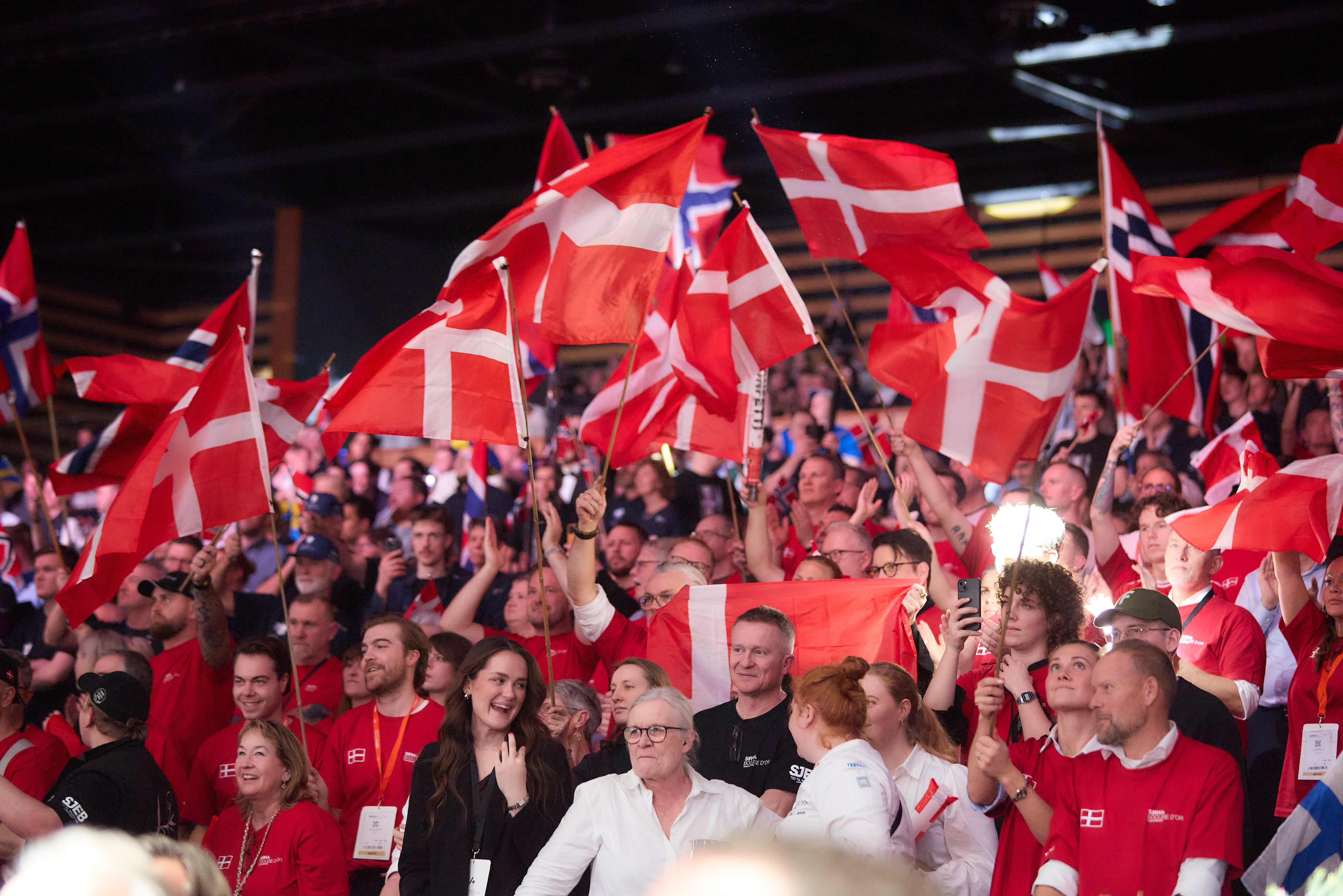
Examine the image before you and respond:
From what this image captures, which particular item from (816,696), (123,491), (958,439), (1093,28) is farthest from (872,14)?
(816,696)

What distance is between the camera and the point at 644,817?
4.23m

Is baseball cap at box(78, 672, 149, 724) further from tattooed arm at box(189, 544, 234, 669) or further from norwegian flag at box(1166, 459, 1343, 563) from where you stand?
norwegian flag at box(1166, 459, 1343, 563)

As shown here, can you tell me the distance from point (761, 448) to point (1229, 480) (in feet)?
7.43

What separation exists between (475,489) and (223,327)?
1857 millimetres

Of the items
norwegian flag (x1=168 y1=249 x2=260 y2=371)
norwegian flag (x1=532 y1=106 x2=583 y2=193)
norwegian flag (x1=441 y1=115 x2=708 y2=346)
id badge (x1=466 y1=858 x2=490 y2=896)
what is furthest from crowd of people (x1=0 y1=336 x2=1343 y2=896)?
norwegian flag (x1=532 y1=106 x2=583 y2=193)

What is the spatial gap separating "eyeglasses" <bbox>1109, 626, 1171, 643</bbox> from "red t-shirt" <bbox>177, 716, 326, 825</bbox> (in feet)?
10.8

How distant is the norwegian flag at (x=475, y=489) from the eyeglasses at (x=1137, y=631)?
4.46 m

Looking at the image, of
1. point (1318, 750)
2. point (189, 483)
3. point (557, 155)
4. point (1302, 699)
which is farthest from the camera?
point (557, 155)

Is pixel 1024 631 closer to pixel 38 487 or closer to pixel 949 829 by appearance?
pixel 949 829

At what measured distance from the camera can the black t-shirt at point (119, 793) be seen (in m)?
4.97

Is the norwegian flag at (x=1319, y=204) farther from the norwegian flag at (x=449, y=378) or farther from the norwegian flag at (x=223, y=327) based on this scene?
the norwegian flag at (x=223, y=327)

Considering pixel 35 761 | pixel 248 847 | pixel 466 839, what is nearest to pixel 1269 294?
pixel 466 839

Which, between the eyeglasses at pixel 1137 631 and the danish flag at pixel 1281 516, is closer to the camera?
the eyeglasses at pixel 1137 631

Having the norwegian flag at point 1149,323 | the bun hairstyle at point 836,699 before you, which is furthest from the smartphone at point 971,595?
the norwegian flag at point 1149,323
